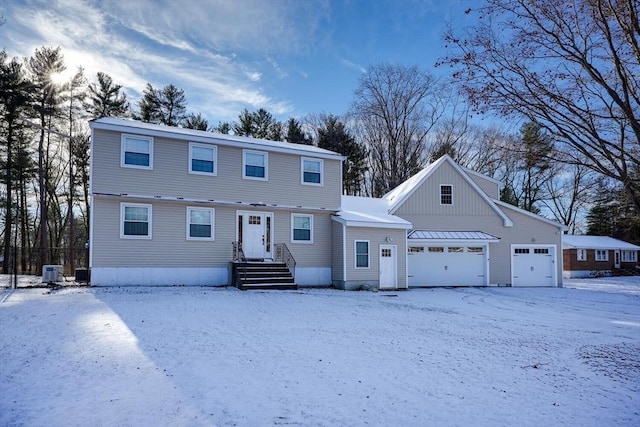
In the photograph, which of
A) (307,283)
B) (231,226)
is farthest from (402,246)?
(231,226)

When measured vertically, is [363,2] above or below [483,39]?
above

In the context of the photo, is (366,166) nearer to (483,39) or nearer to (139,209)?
(139,209)

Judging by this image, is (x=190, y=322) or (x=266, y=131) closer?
(x=190, y=322)

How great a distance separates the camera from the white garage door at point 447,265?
22281 millimetres

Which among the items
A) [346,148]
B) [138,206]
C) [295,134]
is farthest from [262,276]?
[346,148]

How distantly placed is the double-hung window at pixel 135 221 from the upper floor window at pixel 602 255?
118ft

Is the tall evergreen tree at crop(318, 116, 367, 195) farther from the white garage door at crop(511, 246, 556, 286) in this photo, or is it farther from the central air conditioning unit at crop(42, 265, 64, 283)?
the central air conditioning unit at crop(42, 265, 64, 283)

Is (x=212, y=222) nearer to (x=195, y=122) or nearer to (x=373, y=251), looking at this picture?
(x=373, y=251)

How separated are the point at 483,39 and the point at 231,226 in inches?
517

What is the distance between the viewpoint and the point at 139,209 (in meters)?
16.3

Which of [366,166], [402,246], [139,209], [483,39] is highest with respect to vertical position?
[366,166]

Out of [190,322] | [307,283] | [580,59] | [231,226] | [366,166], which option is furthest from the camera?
[366,166]

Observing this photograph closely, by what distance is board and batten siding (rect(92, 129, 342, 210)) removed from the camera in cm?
1570

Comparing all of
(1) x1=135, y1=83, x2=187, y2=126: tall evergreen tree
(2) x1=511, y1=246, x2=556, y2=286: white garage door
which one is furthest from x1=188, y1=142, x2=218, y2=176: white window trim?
(2) x1=511, y1=246, x2=556, y2=286: white garage door
